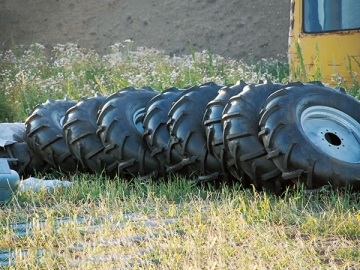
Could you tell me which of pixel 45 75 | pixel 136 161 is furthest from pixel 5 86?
→ pixel 136 161

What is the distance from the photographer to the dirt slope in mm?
16688

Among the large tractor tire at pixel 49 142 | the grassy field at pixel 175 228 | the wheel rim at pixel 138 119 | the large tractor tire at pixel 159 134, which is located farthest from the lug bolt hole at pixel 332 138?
the large tractor tire at pixel 49 142

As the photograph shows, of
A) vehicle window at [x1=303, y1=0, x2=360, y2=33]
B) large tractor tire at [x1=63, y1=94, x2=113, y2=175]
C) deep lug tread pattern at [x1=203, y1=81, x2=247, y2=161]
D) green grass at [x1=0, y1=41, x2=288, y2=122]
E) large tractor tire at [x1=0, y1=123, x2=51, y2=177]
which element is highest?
vehicle window at [x1=303, y1=0, x2=360, y2=33]

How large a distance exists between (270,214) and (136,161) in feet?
5.91

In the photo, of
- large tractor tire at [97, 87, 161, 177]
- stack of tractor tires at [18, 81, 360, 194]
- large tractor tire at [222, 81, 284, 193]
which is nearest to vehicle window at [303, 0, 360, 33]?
stack of tractor tires at [18, 81, 360, 194]

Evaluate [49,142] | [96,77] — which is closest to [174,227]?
[49,142]

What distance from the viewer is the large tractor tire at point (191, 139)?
4895 mm

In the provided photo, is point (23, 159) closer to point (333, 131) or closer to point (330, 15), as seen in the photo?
point (333, 131)

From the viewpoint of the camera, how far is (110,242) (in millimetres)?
3252

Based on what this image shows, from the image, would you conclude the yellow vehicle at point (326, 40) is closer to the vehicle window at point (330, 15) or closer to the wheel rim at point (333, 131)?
the vehicle window at point (330, 15)

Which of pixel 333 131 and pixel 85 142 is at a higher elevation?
pixel 333 131

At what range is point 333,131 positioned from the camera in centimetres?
466

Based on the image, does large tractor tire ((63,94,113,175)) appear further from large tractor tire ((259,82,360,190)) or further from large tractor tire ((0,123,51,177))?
large tractor tire ((259,82,360,190))

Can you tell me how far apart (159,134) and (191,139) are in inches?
13.4
